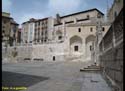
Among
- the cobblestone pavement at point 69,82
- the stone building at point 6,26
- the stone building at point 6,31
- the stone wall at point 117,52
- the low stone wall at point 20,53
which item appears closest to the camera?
the stone wall at point 117,52

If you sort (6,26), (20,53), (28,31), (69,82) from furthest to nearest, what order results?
(28,31) < (6,26) < (20,53) < (69,82)

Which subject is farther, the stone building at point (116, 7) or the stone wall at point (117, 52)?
the stone building at point (116, 7)

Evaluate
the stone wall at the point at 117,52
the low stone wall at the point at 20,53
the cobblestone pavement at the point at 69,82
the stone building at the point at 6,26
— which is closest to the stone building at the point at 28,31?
the stone building at the point at 6,26

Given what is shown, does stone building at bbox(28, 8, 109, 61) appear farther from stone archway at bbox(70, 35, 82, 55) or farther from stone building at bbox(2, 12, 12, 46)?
stone building at bbox(2, 12, 12, 46)

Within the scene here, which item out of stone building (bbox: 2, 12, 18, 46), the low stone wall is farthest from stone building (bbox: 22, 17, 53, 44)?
the low stone wall

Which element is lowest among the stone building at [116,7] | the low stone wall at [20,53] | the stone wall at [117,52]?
the stone wall at [117,52]

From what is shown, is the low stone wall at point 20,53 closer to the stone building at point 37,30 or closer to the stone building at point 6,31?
the stone building at point 6,31

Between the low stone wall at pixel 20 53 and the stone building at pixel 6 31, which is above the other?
the stone building at pixel 6 31

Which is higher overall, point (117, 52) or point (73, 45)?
point (73, 45)

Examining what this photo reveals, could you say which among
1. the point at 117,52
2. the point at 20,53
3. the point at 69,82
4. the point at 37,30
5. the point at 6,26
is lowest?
→ the point at 69,82

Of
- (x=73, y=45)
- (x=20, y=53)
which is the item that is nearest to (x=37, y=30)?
(x=20, y=53)

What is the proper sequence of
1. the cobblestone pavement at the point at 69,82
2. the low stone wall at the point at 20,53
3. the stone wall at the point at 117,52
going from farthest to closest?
1. the low stone wall at the point at 20,53
2. the cobblestone pavement at the point at 69,82
3. the stone wall at the point at 117,52

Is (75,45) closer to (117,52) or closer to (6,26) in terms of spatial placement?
(6,26)

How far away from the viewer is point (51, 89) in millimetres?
7832
